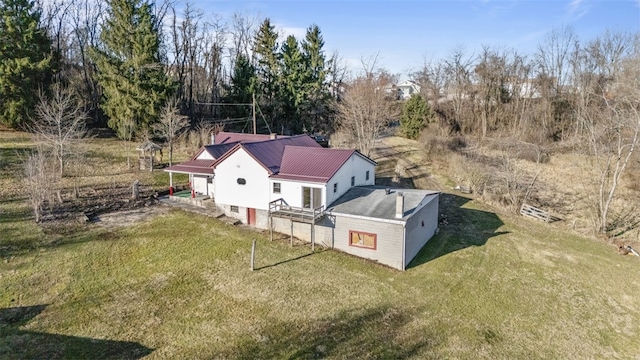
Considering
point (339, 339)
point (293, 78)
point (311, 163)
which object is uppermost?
point (293, 78)

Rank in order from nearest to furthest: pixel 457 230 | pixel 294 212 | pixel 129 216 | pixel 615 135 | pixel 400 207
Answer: pixel 400 207 < pixel 294 212 < pixel 129 216 < pixel 457 230 < pixel 615 135

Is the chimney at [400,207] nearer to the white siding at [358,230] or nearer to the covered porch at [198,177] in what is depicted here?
the white siding at [358,230]

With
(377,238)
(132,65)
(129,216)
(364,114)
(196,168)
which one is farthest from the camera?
(364,114)

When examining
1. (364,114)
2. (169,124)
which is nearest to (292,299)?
(169,124)

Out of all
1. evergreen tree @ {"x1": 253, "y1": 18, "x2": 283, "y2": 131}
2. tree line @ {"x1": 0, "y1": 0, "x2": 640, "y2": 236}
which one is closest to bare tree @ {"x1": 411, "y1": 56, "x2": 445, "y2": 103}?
tree line @ {"x1": 0, "y1": 0, "x2": 640, "y2": 236}

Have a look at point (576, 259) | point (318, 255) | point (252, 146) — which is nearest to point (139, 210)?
point (252, 146)

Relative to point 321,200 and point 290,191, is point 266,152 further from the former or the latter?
point 321,200

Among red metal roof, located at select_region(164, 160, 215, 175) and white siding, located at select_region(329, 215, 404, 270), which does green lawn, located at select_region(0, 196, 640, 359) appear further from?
red metal roof, located at select_region(164, 160, 215, 175)
